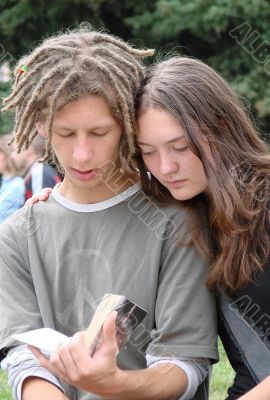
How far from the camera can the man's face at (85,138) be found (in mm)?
2477

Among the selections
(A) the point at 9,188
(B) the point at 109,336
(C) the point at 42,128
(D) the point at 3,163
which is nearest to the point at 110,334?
(B) the point at 109,336

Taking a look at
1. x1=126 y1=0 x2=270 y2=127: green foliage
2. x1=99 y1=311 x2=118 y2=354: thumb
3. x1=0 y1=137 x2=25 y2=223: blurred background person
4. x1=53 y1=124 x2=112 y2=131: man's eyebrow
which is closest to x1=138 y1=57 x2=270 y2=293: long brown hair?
x1=53 y1=124 x2=112 y2=131: man's eyebrow

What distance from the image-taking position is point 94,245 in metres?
2.62

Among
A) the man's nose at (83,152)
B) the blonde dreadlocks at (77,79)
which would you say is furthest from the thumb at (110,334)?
the blonde dreadlocks at (77,79)

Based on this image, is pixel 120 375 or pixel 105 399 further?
pixel 105 399

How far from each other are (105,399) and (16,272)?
53cm

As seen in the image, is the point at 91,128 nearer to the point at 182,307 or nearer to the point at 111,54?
the point at 111,54

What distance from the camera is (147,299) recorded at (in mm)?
2549

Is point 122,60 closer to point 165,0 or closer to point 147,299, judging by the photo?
point 147,299

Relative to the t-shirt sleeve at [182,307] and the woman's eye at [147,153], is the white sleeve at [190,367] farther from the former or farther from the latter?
the woman's eye at [147,153]

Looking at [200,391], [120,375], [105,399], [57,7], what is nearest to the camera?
[120,375]

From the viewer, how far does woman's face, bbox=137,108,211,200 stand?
8.18ft

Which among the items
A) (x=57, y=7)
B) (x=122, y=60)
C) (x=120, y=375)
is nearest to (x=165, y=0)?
(x=57, y=7)

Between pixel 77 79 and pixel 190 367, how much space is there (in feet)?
3.19
